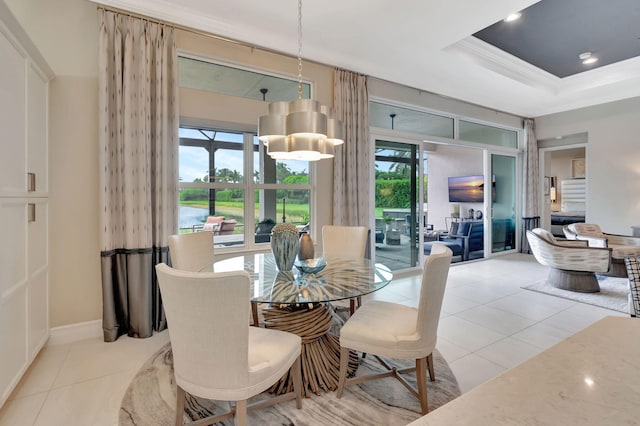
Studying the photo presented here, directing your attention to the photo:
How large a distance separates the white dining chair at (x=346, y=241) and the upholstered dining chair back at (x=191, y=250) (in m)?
1.14

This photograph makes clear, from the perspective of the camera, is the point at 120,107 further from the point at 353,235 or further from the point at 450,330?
the point at 450,330

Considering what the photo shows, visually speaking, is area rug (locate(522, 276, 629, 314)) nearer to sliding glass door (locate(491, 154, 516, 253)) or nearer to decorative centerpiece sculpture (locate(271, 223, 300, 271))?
sliding glass door (locate(491, 154, 516, 253))

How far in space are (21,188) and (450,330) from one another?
3.64 meters

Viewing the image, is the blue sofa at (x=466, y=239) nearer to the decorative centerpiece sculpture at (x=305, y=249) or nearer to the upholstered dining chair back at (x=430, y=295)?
the decorative centerpiece sculpture at (x=305, y=249)

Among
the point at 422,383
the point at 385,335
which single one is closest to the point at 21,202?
the point at 385,335

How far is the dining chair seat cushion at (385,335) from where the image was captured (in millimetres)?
1734

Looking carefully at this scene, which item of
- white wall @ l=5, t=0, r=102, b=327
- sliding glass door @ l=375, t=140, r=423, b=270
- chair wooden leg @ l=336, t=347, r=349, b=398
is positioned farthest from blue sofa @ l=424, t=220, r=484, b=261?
white wall @ l=5, t=0, r=102, b=327

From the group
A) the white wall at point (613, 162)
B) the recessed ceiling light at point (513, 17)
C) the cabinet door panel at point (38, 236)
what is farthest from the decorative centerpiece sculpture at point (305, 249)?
the white wall at point (613, 162)

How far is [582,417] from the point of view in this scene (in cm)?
47

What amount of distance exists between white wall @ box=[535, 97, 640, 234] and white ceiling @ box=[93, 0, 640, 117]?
38 cm

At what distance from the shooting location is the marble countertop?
0.47 metres

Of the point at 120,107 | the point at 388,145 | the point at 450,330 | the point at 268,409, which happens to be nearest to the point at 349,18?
the point at 388,145

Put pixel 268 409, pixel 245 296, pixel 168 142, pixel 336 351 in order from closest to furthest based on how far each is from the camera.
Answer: pixel 245 296
pixel 268 409
pixel 336 351
pixel 168 142

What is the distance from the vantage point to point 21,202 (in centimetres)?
→ 205
